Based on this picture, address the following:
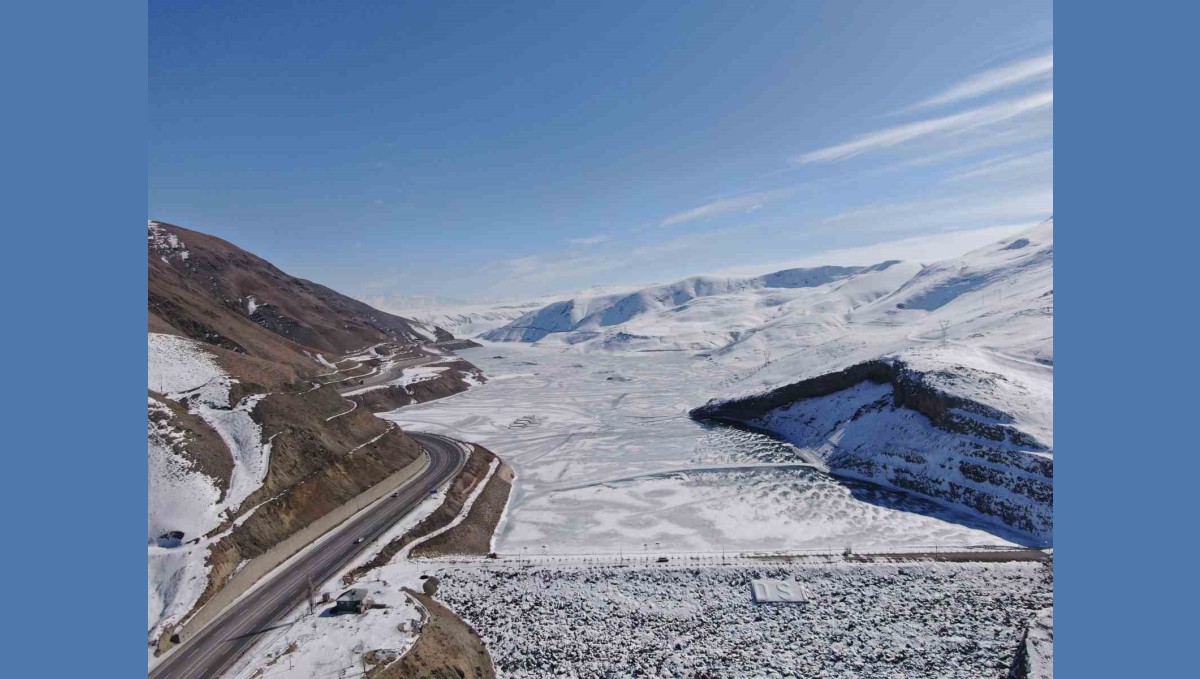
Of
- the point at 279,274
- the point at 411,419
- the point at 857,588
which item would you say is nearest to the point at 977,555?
the point at 857,588

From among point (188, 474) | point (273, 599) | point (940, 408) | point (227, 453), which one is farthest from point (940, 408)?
point (188, 474)

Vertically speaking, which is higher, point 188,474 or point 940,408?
point 940,408

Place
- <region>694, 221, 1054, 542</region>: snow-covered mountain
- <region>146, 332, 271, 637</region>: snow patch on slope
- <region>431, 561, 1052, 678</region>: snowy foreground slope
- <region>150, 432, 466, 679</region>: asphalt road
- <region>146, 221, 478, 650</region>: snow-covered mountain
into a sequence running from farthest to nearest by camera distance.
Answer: <region>694, 221, 1054, 542</region>: snow-covered mountain, <region>146, 221, 478, 650</region>: snow-covered mountain, <region>146, 332, 271, 637</region>: snow patch on slope, <region>431, 561, 1052, 678</region>: snowy foreground slope, <region>150, 432, 466, 679</region>: asphalt road

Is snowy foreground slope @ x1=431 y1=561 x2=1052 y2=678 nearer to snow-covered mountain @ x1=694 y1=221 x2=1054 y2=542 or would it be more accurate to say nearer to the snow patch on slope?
snow-covered mountain @ x1=694 y1=221 x2=1054 y2=542

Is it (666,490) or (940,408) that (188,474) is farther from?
(940,408)

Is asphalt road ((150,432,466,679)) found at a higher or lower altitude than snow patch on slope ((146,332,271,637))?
lower

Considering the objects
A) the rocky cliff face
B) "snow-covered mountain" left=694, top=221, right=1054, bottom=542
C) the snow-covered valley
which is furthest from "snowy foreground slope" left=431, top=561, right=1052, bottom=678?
"snow-covered mountain" left=694, top=221, right=1054, bottom=542
